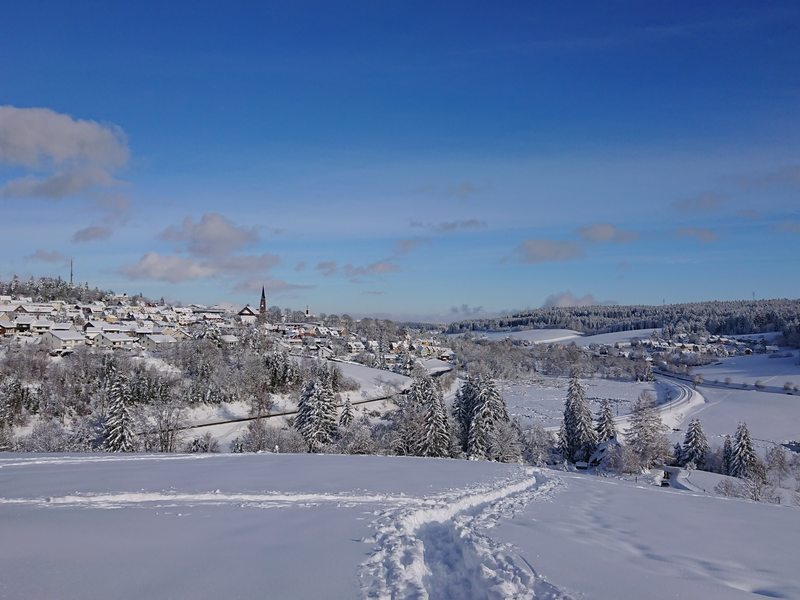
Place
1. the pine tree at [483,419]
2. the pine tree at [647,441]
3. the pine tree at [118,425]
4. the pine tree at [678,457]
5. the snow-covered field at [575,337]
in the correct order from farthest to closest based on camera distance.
Result: the snow-covered field at [575,337]
the pine tree at [678,457]
the pine tree at [483,419]
the pine tree at [647,441]
the pine tree at [118,425]

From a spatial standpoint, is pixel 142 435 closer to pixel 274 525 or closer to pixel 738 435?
pixel 274 525

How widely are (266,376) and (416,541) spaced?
1624 inches

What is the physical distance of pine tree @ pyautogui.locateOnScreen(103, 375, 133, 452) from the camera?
2409cm

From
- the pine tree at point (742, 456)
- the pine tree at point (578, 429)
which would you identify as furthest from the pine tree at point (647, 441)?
the pine tree at point (578, 429)

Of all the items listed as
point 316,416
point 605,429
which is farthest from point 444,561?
point 605,429

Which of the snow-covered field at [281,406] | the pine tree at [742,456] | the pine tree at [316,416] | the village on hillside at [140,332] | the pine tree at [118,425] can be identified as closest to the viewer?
the pine tree at [118,425]

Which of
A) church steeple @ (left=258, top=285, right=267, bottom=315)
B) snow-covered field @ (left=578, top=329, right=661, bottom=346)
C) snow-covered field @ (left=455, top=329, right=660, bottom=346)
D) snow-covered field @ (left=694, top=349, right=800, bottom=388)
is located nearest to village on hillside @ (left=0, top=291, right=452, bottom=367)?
church steeple @ (left=258, top=285, right=267, bottom=315)

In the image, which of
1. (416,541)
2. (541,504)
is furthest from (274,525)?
(541,504)

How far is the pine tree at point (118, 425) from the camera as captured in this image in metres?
24.1

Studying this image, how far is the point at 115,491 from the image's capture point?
7.91m

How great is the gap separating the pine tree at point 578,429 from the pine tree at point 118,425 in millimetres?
31916

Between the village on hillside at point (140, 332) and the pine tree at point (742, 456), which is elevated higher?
the village on hillside at point (140, 332)

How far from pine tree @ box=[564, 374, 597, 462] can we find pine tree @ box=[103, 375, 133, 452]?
31.9 meters

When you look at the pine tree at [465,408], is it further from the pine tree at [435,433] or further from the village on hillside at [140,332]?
the village on hillside at [140,332]
